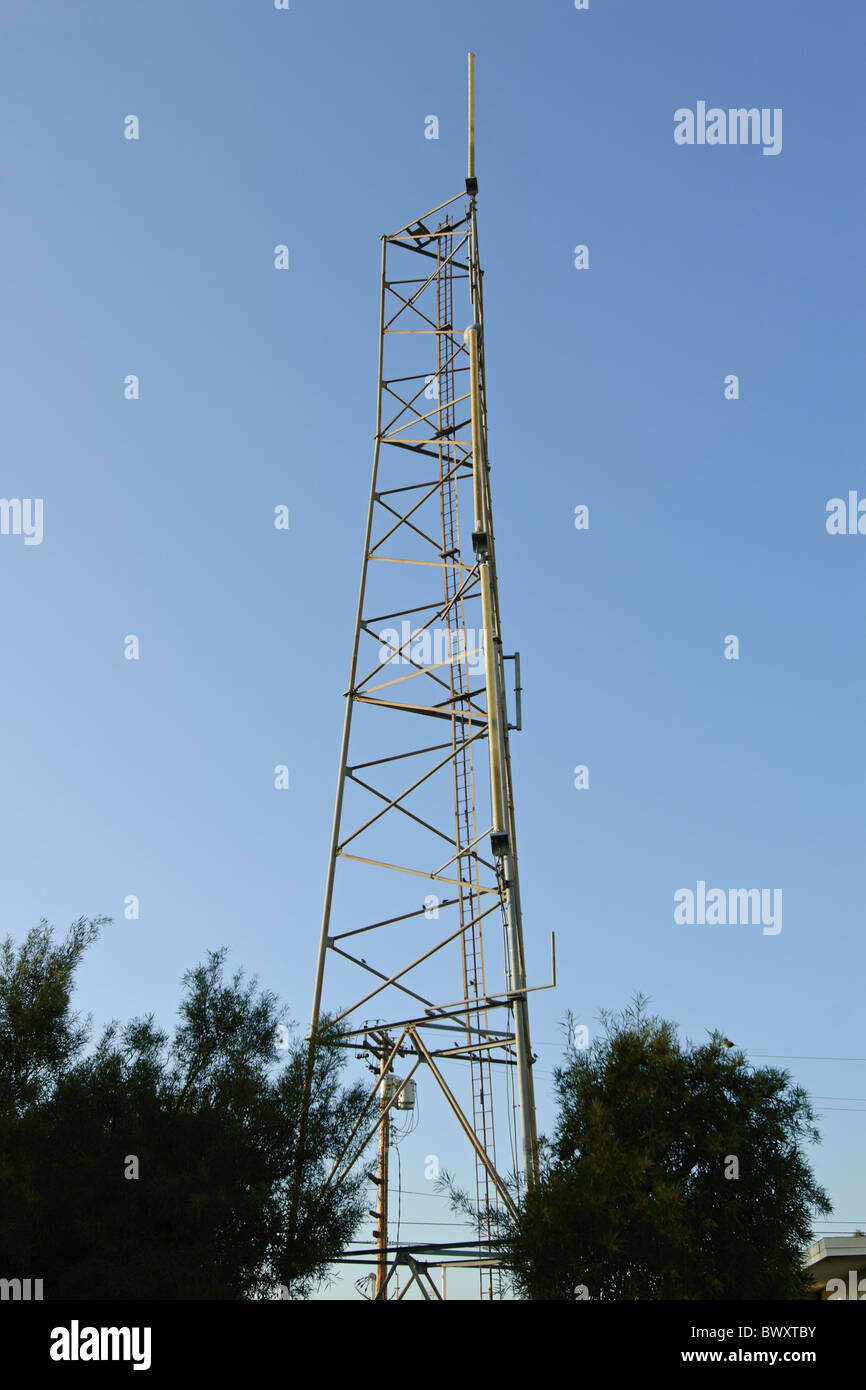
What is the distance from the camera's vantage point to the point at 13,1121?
50.6ft

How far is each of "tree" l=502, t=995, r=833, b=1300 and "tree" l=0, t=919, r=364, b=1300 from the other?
111 inches

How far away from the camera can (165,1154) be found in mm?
15680

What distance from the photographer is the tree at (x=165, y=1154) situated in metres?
14.7

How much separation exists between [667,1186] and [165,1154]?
6081 millimetres

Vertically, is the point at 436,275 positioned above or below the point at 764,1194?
above

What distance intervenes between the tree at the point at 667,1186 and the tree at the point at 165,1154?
2.82 metres

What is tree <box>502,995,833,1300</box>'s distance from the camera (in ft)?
46.9

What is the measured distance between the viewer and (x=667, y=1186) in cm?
1448

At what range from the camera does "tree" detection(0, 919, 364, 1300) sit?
1466 cm
